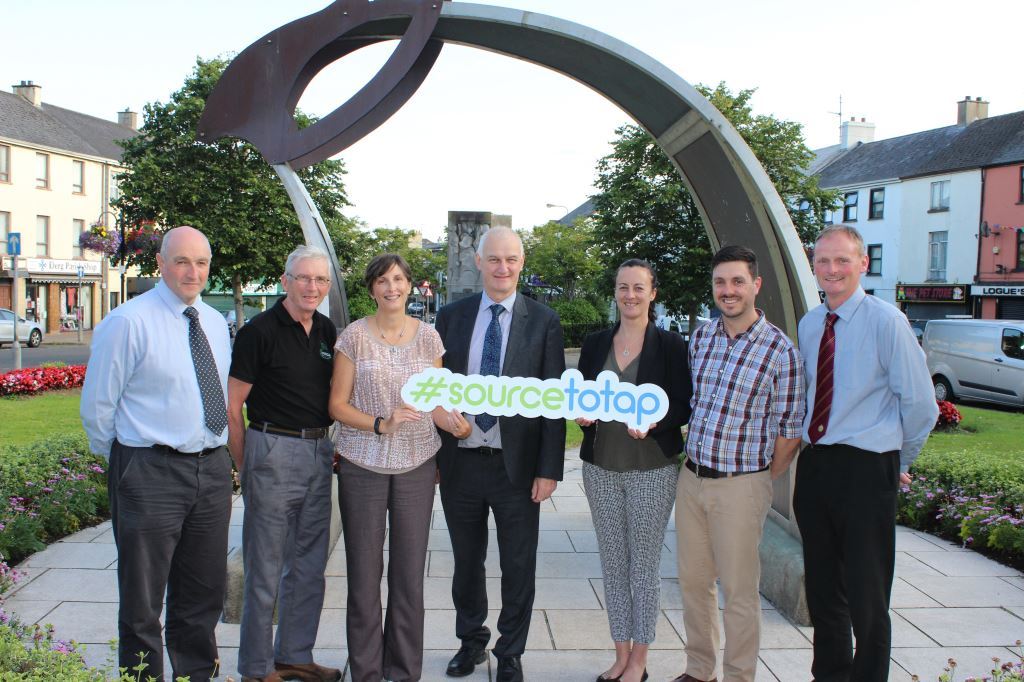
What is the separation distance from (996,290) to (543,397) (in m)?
33.5

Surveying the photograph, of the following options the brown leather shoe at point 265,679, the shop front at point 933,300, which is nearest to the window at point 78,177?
the shop front at point 933,300

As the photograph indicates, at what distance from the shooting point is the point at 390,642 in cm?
362

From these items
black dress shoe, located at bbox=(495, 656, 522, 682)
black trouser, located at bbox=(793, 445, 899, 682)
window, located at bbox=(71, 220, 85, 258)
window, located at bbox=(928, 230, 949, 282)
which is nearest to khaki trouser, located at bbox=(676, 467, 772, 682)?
black trouser, located at bbox=(793, 445, 899, 682)

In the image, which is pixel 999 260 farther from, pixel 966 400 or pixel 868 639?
pixel 868 639

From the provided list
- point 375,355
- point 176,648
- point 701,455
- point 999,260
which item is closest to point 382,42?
point 375,355

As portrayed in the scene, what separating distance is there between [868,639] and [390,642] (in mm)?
2086

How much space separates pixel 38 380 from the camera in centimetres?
1320

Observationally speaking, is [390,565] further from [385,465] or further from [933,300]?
[933,300]

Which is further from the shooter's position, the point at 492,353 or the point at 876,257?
the point at 876,257

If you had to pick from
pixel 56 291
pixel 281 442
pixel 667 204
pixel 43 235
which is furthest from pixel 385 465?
pixel 43 235

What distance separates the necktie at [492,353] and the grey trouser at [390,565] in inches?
13.3

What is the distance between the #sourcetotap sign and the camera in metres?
3.41

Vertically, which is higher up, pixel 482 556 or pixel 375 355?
pixel 375 355

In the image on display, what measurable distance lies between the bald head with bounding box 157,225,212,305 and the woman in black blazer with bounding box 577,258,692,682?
176 centimetres
